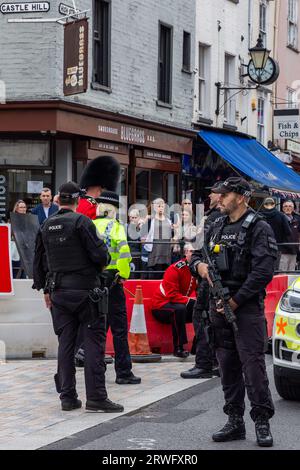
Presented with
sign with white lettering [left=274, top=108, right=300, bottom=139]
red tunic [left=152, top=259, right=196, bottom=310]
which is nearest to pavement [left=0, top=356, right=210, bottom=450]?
red tunic [left=152, top=259, right=196, bottom=310]

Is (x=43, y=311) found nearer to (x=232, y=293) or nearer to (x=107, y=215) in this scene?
(x=107, y=215)

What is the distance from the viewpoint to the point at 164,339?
40.2ft

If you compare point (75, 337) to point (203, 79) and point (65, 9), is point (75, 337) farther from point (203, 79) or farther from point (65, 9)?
point (203, 79)

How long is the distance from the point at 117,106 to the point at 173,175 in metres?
3.59

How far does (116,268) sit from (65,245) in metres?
1.35

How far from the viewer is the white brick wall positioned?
720 inches

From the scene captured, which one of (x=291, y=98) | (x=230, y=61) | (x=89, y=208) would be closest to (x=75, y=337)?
(x=89, y=208)

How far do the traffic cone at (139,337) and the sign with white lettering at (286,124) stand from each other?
18198mm

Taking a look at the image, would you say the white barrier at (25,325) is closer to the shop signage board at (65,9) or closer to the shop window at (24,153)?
the shop window at (24,153)

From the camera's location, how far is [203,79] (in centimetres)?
2548

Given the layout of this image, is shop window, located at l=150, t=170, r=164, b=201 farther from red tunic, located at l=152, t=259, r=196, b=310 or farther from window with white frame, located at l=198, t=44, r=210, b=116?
red tunic, located at l=152, t=259, r=196, b=310

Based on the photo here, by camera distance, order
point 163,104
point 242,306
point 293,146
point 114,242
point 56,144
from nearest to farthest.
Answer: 1. point 242,306
2. point 114,242
3. point 56,144
4. point 163,104
5. point 293,146

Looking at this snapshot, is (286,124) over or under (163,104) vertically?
over

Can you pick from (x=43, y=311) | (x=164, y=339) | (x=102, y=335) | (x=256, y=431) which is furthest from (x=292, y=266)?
(x=256, y=431)
